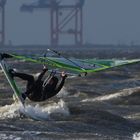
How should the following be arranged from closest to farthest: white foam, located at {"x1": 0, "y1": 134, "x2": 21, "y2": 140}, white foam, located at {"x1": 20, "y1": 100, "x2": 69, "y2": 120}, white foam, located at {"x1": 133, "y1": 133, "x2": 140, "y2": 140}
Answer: white foam, located at {"x1": 0, "y1": 134, "x2": 21, "y2": 140}
white foam, located at {"x1": 133, "y1": 133, "x2": 140, "y2": 140}
white foam, located at {"x1": 20, "y1": 100, "x2": 69, "y2": 120}

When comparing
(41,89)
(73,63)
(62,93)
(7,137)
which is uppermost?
(73,63)

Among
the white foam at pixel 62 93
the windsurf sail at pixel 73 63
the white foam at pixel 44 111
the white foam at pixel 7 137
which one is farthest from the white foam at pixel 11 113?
the white foam at pixel 62 93

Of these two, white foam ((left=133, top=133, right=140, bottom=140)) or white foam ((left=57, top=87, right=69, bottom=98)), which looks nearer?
white foam ((left=133, top=133, right=140, bottom=140))

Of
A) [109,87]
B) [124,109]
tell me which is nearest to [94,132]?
[124,109]

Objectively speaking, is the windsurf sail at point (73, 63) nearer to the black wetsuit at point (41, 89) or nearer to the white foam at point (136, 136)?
the black wetsuit at point (41, 89)

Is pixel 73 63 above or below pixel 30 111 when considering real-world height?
above

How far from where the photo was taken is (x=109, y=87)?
40.8m

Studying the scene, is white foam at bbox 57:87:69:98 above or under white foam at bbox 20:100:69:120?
under

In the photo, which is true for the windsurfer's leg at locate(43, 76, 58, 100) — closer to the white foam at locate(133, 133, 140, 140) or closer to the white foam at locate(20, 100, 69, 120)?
the white foam at locate(20, 100, 69, 120)

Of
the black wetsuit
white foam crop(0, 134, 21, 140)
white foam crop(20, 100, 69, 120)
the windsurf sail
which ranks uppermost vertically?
the windsurf sail

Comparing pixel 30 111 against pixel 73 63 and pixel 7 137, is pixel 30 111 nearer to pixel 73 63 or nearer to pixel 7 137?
pixel 73 63

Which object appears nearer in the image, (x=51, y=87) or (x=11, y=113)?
(x=51, y=87)

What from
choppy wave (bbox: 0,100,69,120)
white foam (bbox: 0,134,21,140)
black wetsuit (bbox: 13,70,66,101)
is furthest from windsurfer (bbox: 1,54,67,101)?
white foam (bbox: 0,134,21,140)

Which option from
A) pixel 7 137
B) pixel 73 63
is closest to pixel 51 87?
pixel 73 63
